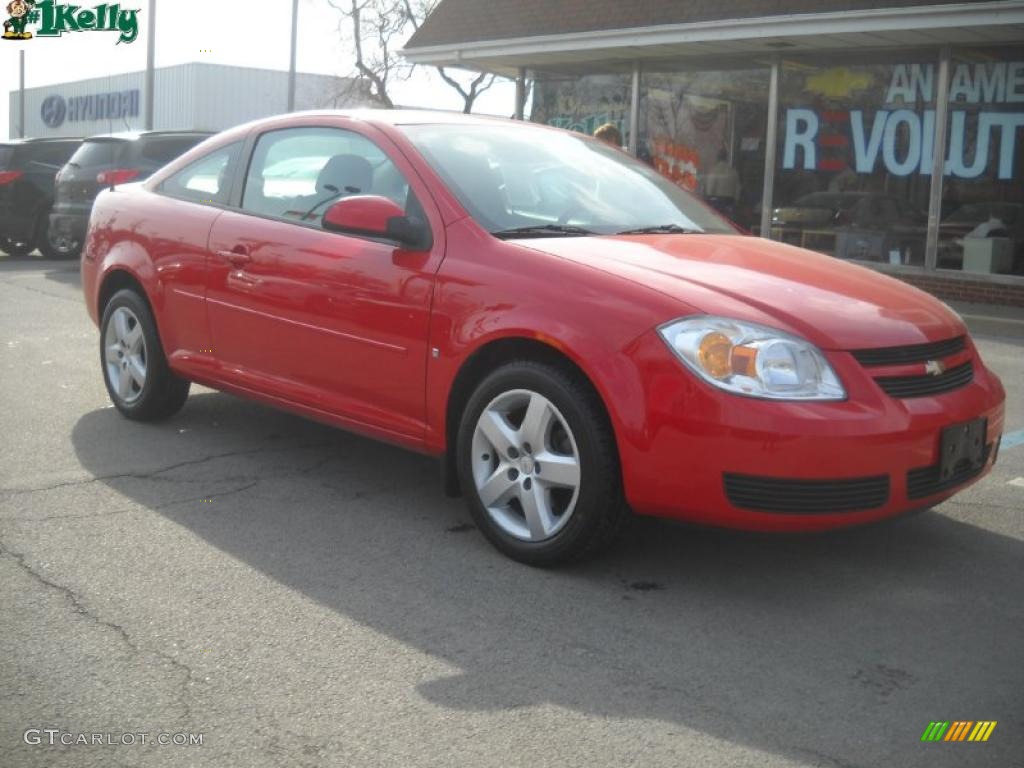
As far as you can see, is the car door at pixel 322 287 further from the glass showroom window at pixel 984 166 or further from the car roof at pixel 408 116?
the glass showroom window at pixel 984 166

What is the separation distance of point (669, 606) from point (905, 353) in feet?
3.69

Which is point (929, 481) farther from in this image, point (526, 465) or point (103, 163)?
point (103, 163)

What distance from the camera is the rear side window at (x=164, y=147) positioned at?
15.5m

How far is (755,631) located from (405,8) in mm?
38160

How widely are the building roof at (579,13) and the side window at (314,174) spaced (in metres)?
9.10

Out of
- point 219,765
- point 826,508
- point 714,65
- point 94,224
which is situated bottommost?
point 219,765

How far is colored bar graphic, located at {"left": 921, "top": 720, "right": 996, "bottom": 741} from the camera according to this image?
3096mm

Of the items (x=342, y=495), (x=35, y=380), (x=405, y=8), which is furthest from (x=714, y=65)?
(x=405, y=8)

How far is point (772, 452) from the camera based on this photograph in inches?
149

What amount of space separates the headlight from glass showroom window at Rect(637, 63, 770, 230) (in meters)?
12.3

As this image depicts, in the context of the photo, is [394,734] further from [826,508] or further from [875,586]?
[875,586]

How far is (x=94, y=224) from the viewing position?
668 cm

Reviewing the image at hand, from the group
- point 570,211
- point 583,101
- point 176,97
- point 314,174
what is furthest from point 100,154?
point 176,97

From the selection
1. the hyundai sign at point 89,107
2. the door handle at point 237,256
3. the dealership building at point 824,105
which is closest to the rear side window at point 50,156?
the dealership building at point 824,105
